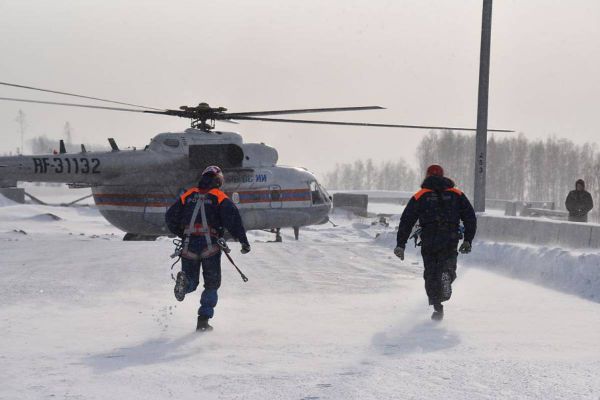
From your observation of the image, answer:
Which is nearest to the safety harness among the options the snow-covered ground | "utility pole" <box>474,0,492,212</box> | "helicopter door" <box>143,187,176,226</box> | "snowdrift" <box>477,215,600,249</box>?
the snow-covered ground

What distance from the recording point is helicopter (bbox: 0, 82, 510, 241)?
53.7 feet

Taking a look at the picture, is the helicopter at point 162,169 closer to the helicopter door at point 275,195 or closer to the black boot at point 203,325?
the helicopter door at point 275,195

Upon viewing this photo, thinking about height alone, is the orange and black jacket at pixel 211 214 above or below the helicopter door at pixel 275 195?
above

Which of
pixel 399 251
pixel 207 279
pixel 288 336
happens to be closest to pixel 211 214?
pixel 207 279

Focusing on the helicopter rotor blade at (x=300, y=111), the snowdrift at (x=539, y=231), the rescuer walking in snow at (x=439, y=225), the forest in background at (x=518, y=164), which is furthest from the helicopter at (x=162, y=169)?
the forest in background at (x=518, y=164)

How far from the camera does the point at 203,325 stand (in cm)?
686

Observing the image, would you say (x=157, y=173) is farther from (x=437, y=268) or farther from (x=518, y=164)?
(x=518, y=164)

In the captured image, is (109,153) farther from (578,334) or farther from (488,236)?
(578,334)

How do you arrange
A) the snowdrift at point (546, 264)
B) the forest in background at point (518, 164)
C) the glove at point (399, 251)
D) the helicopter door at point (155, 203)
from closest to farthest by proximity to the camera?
the glove at point (399, 251), the snowdrift at point (546, 264), the helicopter door at point (155, 203), the forest in background at point (518, 164)

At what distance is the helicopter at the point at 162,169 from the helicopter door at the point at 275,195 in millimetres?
31

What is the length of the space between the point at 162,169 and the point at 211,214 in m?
10.5

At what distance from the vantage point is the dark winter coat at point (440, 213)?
307 inches

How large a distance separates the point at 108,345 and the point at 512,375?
3316mm

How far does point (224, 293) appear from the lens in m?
9.31
